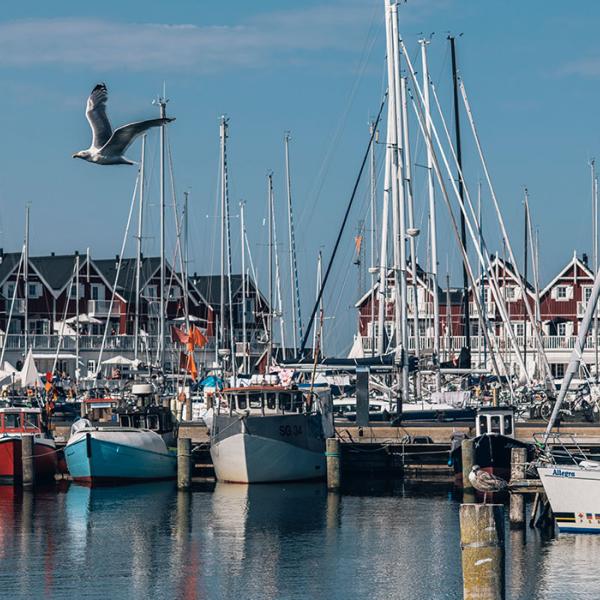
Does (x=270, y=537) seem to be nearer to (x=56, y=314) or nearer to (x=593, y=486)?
(x=593, y=486)

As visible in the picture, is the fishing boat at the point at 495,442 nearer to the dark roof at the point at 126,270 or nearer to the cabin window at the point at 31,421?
the cabin window at the point at 31,421

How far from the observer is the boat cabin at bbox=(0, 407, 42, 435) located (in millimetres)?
51906

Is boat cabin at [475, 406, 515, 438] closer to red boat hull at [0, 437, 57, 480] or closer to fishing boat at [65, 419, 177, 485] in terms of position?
fishing boat at [65, 419, 177, 485]

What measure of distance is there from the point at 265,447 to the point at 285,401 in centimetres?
183

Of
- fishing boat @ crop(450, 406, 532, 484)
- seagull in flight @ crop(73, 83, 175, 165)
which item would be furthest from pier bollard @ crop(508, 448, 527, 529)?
seagull in flight @ crop(73, 83, 175, 165)

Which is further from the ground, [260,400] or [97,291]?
[97,291]

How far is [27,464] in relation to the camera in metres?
49.7

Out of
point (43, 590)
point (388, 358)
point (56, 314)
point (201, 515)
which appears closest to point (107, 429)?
point (201, 515)

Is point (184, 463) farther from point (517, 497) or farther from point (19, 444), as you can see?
point (517, 497)

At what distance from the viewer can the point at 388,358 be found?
54.9 m

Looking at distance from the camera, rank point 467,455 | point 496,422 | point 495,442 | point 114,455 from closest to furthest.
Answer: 1. point 495,442
2. point 467,455
3. point 496,422
4. point 114,455

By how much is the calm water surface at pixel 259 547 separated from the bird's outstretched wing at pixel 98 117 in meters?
11.0

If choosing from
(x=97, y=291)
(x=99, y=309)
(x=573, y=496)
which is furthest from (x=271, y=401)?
(x=97, y=291)

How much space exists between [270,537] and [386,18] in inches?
1090
